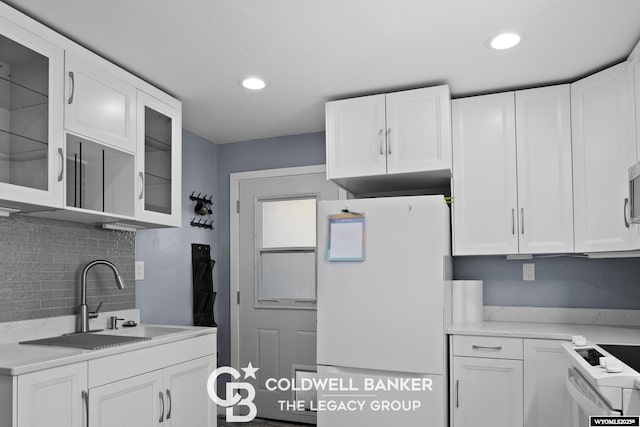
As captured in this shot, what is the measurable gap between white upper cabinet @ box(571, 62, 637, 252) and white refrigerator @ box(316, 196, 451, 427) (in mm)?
810

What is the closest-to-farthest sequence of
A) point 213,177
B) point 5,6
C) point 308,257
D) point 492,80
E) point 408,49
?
point 5,6, point 408,49, point 492,80, point 308,257, point 213,177

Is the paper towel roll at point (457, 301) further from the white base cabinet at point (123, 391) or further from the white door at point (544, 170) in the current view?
the white base cabinet at point (123, 391)

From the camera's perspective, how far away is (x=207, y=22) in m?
2.26

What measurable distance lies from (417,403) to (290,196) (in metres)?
1.94

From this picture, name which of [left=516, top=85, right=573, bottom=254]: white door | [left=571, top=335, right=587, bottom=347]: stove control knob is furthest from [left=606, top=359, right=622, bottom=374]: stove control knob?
[left=516, top=85, right=573, bottom=254]: white door

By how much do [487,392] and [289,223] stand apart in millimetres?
1965

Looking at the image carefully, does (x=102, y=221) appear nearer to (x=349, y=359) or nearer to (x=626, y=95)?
(x=349, y=359)

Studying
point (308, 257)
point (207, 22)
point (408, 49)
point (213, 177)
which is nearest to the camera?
point (207, 22)

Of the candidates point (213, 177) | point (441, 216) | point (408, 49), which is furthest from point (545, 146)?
point (213, 177)

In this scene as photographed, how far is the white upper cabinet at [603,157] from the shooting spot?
2674 millimetres

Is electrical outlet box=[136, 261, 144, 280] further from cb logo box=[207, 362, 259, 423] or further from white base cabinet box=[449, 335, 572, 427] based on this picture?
white base cabinet box=[449, 335, 572, 427]

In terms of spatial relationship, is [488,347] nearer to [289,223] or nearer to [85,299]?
[289,223]

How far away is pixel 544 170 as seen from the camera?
3.03 m

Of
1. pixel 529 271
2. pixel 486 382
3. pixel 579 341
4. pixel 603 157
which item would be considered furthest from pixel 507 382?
pixel 603 157
